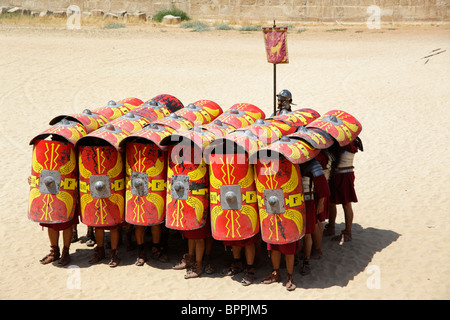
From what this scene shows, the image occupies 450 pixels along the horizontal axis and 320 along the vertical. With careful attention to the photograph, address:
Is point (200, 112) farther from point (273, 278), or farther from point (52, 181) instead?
point (273, 278)

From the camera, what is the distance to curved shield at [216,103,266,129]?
27.5ft

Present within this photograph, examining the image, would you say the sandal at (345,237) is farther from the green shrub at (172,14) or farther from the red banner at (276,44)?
the green shrub at (172,14)

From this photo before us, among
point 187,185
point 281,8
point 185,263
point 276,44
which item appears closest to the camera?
point 187,185

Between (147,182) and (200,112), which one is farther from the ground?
(200,112)

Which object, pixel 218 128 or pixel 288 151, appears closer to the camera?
pixel 288 151

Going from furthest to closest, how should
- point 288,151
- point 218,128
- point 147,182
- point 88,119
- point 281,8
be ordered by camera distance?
point 281,8 → point 88,119 → point 218,128 → point 147,182 → point 288,151

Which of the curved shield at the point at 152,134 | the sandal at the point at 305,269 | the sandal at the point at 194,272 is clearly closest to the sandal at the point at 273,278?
the sandal at the point at 305,269

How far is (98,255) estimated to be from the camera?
25.7ft

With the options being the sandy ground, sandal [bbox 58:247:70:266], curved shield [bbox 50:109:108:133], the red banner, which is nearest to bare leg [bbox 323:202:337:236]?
the sandy ground

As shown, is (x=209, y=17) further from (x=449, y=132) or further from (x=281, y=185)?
(x=281, y=185)

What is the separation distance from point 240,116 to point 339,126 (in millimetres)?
1606

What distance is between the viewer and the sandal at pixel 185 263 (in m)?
7.46

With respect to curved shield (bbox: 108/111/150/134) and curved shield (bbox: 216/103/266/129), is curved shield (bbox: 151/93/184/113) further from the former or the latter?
curved shield (bbox: 108/111/150/134)

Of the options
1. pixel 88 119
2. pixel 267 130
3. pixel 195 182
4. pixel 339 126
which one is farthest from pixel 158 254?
pixel 339 126
